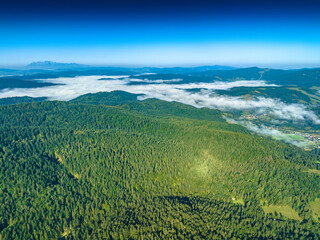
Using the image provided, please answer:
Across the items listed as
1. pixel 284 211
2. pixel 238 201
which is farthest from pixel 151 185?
pixel 284 211

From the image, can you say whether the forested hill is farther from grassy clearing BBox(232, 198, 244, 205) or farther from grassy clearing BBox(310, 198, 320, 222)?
grassy clearing BBox(310, 198, 320, 222)

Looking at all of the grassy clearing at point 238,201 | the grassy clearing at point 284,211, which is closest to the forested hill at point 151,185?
the grassy clearing at point 238,201

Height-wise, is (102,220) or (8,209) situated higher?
(8,209)

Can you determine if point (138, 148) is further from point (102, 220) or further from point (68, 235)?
point (68, 235)

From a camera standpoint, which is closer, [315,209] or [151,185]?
[315,209]

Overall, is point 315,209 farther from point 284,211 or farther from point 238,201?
point 238,201

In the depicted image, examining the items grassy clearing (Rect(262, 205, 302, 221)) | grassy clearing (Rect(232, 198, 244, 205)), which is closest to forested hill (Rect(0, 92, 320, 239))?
grassy clearing (Rect(232, 198, 244, 205))

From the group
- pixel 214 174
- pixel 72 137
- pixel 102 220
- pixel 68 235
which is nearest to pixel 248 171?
pixel 214 174
